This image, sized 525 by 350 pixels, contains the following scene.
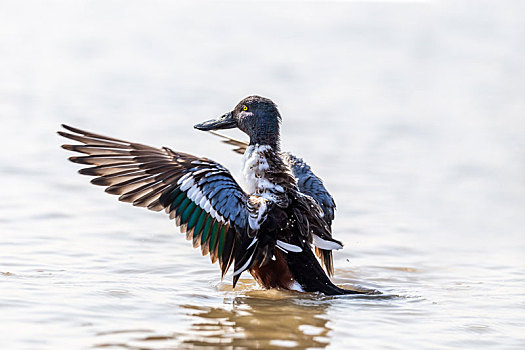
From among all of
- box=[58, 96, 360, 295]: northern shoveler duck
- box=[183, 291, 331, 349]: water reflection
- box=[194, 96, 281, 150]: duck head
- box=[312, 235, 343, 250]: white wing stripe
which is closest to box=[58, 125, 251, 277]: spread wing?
box=[58, 96, 360, 295]: northern shoveler duck

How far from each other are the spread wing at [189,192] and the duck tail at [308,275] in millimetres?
474

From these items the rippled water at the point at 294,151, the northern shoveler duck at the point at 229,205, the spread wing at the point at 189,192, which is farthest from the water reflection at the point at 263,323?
the spread wing at the point at 189,192

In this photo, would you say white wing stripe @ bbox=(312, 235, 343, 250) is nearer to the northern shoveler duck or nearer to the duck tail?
the northern shoveler duck

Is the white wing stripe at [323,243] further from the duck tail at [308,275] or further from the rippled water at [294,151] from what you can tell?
the rippled water at [294,151]

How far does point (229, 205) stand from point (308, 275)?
2.97ft

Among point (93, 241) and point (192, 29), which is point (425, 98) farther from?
point (93, 241)

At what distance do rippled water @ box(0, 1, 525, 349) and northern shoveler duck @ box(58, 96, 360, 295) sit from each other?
10.9 inches

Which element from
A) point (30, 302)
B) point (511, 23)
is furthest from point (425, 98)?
point (30, 302)

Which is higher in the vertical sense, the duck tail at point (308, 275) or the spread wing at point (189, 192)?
the spread wing at point (189, 192)

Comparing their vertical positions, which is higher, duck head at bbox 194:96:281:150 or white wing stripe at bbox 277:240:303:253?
duck head at bbox 194:96:281:150

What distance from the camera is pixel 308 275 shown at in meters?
7.20

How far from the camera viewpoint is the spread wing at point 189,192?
7.00 m

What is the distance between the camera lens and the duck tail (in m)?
7.17

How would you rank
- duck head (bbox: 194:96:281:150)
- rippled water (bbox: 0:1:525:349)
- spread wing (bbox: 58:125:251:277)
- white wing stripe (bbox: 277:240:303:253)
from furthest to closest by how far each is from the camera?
1. duck head (bbox: 194:96:281:150)
2. white wing stripe (bbox: 277:240:303:253)
3. spread wing (bbox: 58:125:251:277)
4. rippled water (bbox: 0:1:525:349)
